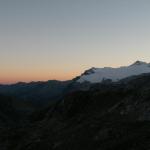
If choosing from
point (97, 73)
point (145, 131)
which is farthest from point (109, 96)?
point (97, 73)

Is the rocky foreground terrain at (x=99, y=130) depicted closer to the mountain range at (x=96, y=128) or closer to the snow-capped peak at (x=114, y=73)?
the mountain range at (x=96, y=128)

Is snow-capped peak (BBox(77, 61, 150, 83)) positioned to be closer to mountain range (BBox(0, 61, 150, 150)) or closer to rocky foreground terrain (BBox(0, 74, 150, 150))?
mountain range (BBox(0, 61, 150, 150))

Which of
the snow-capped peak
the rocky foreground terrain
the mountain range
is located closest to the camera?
the rocky foreground terrain

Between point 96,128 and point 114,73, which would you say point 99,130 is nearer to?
point 96,128

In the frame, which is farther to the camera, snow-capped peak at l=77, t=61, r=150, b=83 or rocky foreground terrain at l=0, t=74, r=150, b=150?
snow-capped peak at l=77, t=61, r=150, b=83

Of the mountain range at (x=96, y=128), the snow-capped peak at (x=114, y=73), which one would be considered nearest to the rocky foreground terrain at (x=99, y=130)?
the mountain range at (x=96, y=128)

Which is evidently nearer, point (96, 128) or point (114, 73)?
point (96, 128)

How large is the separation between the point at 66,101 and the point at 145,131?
1331 inches

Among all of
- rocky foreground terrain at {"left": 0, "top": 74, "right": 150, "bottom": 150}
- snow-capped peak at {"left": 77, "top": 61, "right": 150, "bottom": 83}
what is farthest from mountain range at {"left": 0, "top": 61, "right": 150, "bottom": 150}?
snow-capped peak at {"left": 77, "top": 61, "right": 150, "bottom": 83}

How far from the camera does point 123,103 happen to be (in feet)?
160

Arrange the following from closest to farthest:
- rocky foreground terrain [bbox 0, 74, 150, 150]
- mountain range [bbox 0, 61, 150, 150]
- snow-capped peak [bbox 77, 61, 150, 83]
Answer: rocky foreground terrain [bbox 0, 74, 150, 150] < mountain range [bbox 0, 61, 150, 150] < snow-capped peak [bbox 77, 61, 150, 83]

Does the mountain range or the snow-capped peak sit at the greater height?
the snow-capped peak

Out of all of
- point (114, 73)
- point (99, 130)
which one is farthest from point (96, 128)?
point (114, 73)

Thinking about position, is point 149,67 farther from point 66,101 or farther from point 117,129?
point 117,129
